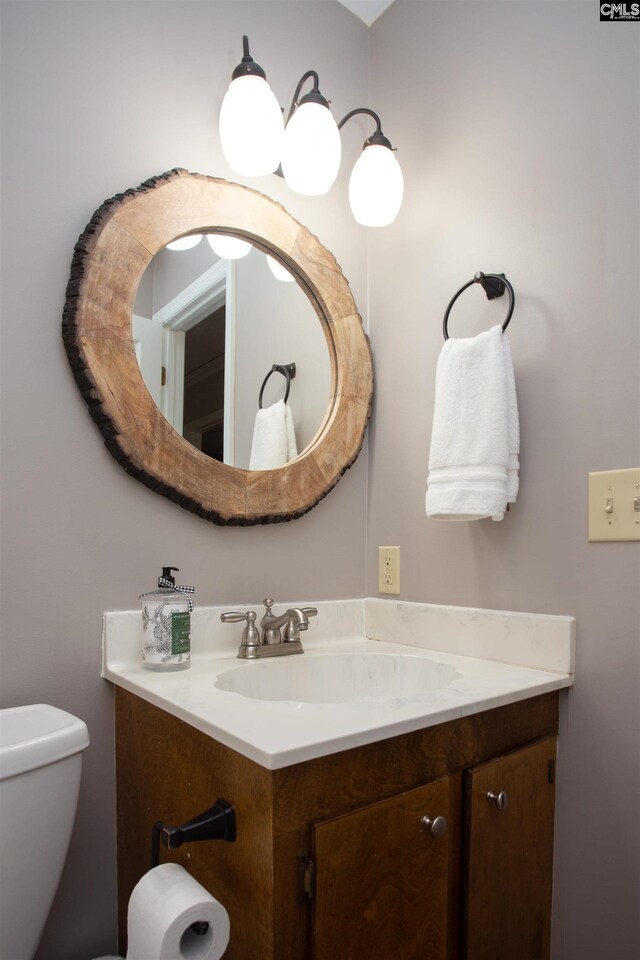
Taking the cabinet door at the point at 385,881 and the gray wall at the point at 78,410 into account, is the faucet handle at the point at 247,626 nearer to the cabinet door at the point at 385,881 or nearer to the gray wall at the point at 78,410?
the gray wall at the point at 78,410

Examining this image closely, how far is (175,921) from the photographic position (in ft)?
2.25

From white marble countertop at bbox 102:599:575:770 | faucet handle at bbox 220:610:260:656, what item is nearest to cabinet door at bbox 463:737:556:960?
white marble countertop at bbox 102:599:575:770

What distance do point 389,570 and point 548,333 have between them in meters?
0.65

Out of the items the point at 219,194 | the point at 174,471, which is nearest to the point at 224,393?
the point at 174,471

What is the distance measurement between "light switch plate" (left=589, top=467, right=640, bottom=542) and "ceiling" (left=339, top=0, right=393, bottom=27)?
4.48 ft

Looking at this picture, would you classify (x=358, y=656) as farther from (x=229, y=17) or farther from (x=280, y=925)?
(x=229, y=17)

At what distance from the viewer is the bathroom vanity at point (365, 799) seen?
28.8 inches

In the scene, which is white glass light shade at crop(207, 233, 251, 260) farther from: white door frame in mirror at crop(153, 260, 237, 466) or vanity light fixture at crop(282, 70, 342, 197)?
vanity light fixture at crop(282, 70, 342, 197)

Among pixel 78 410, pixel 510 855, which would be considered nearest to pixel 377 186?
pixel 78 410

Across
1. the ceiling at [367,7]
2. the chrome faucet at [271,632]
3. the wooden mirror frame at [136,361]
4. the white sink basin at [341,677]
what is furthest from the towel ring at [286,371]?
the ceiling at [367,7]

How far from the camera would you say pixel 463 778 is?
0.93 metres

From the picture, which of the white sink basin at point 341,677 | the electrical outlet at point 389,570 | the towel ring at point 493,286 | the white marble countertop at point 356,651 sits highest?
the towel ring at point 493,286

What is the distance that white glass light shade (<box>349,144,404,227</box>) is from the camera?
1.38m

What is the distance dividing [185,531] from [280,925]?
0.71 meters
